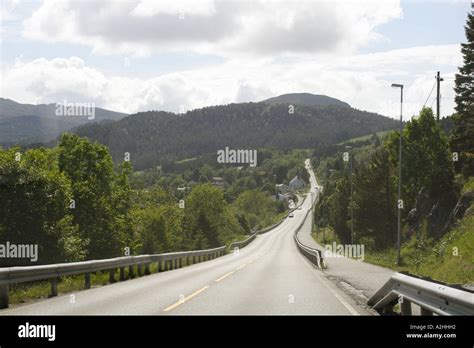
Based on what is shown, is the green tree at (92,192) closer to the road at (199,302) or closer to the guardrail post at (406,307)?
the road at (199,302)

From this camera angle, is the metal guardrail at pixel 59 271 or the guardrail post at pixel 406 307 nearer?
the guardrail post at pixel 406 307

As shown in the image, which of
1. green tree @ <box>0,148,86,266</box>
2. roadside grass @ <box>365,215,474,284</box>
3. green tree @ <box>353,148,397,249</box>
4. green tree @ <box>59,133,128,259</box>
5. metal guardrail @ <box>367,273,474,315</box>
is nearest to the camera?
metal guardrail @ <box>367,273,474,315</box>

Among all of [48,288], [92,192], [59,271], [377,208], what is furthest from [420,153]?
[59,271]

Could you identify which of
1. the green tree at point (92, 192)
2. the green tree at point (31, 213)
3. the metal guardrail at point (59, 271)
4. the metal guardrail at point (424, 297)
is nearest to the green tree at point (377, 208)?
the green tree at point (92, 192)

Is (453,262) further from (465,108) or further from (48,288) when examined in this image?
(465,108)

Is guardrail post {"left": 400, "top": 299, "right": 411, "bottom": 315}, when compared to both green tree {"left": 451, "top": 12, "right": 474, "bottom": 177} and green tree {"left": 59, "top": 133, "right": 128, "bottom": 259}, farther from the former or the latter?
green tree {"left": 59, "top": 133, "right": 128, "bottom": 259}

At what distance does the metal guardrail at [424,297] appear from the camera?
672 centimetres

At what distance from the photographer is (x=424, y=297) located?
817 cm

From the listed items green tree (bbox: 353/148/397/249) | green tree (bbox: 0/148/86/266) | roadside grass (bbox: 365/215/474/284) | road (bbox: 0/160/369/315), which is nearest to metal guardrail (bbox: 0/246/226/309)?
road (bbox: 0/160/369/315)

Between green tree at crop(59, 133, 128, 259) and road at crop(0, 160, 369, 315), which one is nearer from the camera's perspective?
road at crop(0, 160, 369, 315)

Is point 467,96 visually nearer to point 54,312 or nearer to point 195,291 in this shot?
point 195,291

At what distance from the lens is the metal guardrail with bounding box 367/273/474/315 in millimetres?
6719

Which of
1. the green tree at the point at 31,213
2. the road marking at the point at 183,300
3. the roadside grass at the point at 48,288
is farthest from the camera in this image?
the green tree at the point at 31,213
